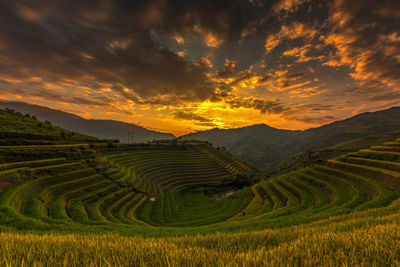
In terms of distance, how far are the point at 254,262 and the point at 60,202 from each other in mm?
23755

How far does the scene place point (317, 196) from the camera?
20.3 meters

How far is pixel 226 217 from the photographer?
23000 mm

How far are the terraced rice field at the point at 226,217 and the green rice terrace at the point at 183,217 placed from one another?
33 millimetres

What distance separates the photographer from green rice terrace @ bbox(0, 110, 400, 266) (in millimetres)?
2404

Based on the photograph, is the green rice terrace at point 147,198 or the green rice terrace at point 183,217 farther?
the green rice terrace at point 147,198

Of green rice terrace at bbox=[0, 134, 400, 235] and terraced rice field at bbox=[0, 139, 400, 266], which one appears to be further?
green rice terrace at bbox=[0, 134, 400, 235]

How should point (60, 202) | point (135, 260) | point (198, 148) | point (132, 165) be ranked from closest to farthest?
point (135, 260) → point (60, 202) → point (132, 165) → point (198, 148)

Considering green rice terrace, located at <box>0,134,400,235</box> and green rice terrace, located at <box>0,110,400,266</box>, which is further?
green rice terrace, located at <box>0,134,400,235</box>

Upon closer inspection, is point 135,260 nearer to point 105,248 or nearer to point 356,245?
point 105,248

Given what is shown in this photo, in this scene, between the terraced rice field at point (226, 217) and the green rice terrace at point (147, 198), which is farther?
the green rice terrace at point (147, 198)

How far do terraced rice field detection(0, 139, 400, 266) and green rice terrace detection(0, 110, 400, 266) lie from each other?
0.03 metres

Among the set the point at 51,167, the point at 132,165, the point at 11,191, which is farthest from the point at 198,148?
the point at 11,191

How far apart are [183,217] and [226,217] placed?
970cm

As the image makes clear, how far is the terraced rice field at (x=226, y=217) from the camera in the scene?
2406 millimetres
